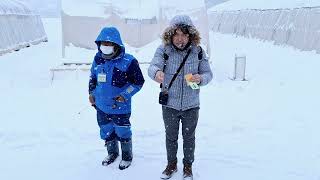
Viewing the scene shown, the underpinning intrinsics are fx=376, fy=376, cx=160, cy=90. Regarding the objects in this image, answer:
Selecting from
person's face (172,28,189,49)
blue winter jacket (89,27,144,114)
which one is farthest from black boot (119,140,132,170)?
person's face (172,28,189,49)

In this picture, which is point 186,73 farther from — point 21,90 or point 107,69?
point 21,90

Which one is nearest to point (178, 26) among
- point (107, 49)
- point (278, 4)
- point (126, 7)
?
point (107, 49)

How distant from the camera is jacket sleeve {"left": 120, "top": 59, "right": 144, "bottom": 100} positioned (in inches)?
174

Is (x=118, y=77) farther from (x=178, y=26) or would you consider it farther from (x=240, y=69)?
(x=240, y=69)

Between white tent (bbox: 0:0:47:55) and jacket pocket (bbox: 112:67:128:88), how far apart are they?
49.1 feet

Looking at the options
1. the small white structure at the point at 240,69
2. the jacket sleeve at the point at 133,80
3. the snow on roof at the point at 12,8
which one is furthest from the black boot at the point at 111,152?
the snow on roof at the point at 12,8

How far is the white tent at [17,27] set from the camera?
1891 centimetres

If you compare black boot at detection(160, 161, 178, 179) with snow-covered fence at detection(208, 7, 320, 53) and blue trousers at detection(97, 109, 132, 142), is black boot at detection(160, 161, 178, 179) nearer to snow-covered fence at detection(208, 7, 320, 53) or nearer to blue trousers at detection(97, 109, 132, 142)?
blue trousers at detection(97, 109, 132, 142)

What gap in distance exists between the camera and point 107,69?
175 inches

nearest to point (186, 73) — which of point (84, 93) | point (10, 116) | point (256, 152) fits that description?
point (256, 152)

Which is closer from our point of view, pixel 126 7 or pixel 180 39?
pixel 180 39

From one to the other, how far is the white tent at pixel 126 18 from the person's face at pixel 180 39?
10032mm

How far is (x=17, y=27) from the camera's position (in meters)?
21.5

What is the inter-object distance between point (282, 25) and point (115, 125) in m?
18.4
